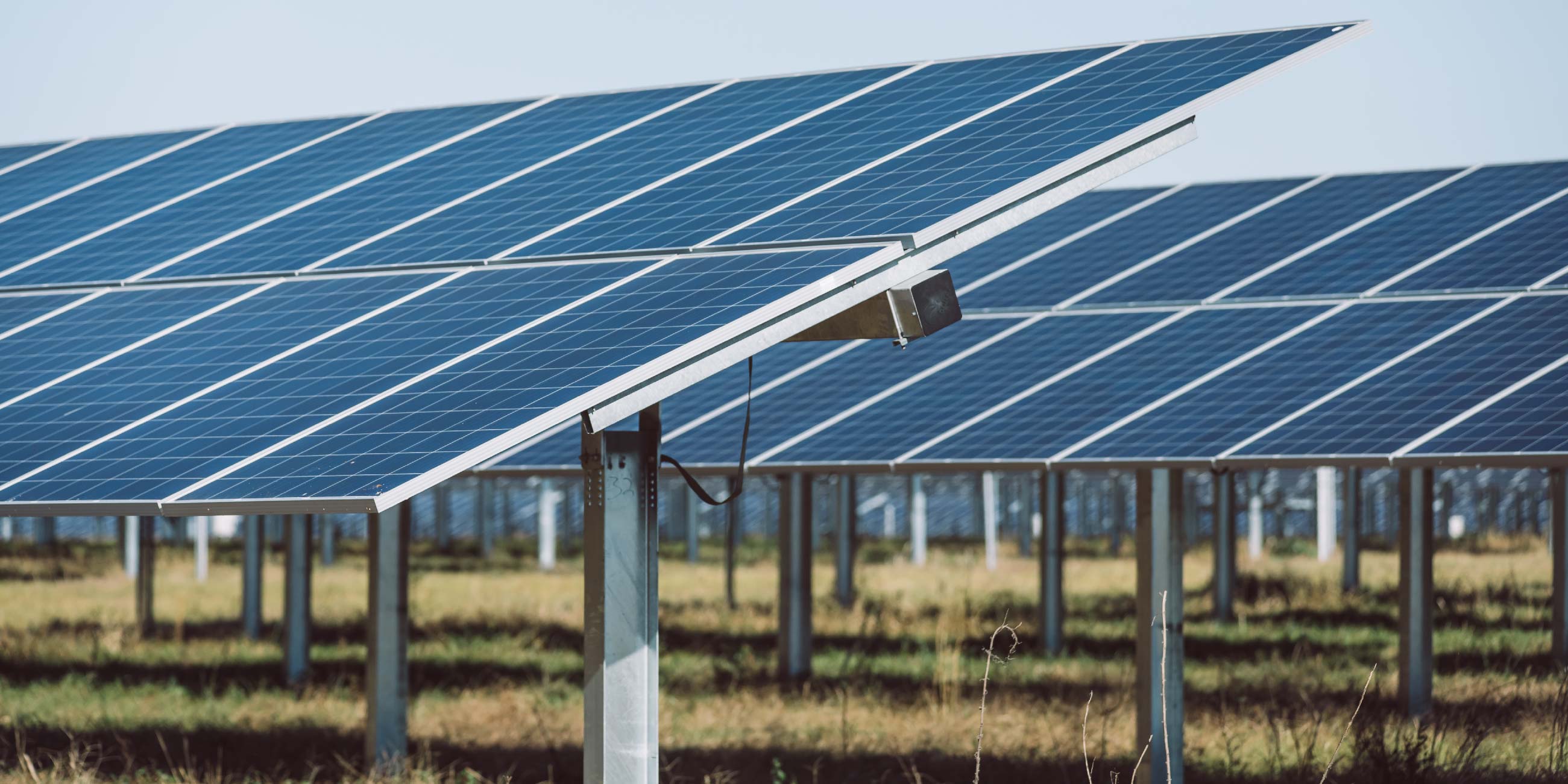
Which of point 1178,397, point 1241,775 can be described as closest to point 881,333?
point 1178,397

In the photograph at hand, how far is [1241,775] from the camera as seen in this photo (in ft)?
50.6

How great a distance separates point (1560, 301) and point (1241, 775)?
5.46 m

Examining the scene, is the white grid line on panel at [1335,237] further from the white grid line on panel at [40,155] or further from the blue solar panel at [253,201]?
the white grid line on panel at [40,155]

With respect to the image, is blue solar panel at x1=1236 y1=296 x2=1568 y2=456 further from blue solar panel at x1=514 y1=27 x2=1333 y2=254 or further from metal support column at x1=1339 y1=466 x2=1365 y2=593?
metal support column at x1=1339 y1=466 x2=1365 y2=593

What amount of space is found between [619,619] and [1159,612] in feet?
21.3

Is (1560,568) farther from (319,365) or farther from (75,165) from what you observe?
(319,365)

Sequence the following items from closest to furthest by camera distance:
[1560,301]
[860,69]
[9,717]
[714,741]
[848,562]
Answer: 1. [860,69]
2. [1560,301]
3. [714,741]
4. [9,717]
5. [848,562]

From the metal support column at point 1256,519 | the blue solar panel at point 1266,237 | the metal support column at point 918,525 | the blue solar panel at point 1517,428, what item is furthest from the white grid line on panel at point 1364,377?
the metal support column at point 1256,519

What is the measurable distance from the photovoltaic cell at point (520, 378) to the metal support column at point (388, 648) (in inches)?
256

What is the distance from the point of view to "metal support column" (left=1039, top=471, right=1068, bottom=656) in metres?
25.7

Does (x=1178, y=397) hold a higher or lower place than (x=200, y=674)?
higher

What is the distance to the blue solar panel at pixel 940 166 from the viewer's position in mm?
9438

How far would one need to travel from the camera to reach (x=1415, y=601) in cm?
1844

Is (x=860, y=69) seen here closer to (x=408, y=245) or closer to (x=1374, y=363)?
(x=408, y=245)
